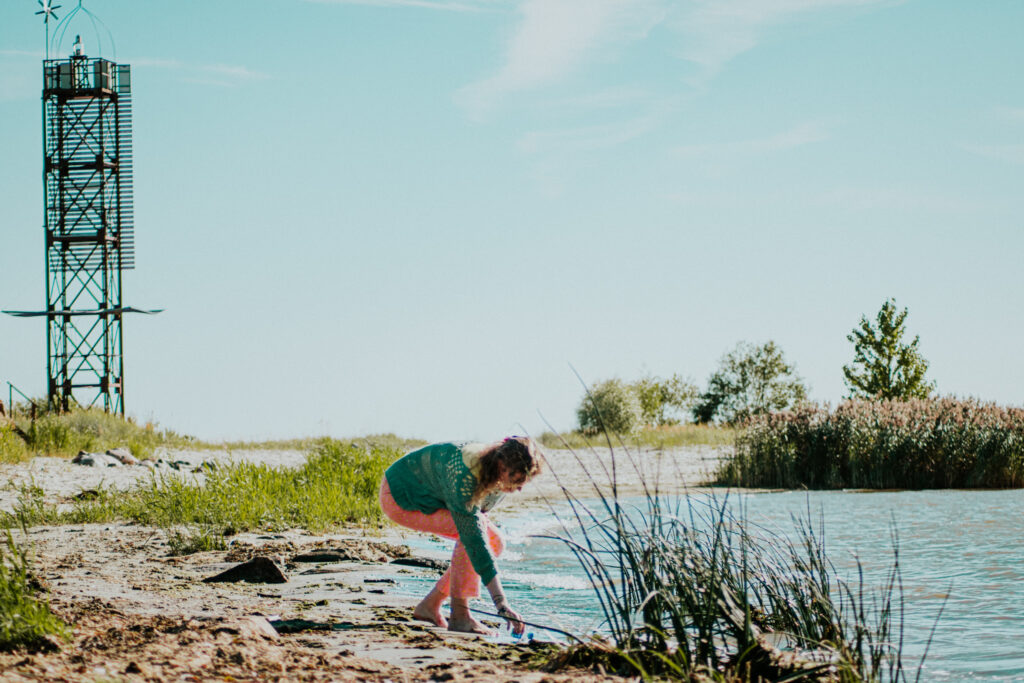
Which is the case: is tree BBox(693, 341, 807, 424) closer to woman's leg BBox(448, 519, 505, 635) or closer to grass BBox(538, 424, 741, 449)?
grass BBox(538, 424, 741, 449)

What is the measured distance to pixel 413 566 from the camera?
7652mm

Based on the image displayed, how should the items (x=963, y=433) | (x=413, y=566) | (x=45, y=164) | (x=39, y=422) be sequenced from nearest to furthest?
(x=413, y=566) → (x=39, y=422) → (x=963, y=433) → (x=45, y=164)

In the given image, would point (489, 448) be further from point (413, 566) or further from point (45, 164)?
point (45, 164)

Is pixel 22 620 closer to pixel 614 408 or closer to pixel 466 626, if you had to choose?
pixel 466 626

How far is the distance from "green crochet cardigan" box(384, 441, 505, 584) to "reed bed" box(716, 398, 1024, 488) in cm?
1397

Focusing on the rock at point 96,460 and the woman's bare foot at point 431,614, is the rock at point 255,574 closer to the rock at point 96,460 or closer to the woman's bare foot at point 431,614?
the woman's bare foot at point 431,614

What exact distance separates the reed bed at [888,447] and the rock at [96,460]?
1096cm

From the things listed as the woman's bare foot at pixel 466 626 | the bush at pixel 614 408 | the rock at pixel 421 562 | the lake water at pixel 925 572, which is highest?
the bush at pixel 614 408

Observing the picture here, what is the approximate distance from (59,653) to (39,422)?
14.9 meters

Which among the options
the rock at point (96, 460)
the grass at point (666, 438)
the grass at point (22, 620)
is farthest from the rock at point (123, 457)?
the grass at point (666, 438)

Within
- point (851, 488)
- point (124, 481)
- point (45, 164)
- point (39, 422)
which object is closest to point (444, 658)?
point (124, 481)

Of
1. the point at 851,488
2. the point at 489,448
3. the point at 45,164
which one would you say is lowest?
the point at 851,488

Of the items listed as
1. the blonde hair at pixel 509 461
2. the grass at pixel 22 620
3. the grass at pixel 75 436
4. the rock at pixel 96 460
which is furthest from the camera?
the grass at pixel 75 436

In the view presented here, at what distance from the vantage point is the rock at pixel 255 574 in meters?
6.22
